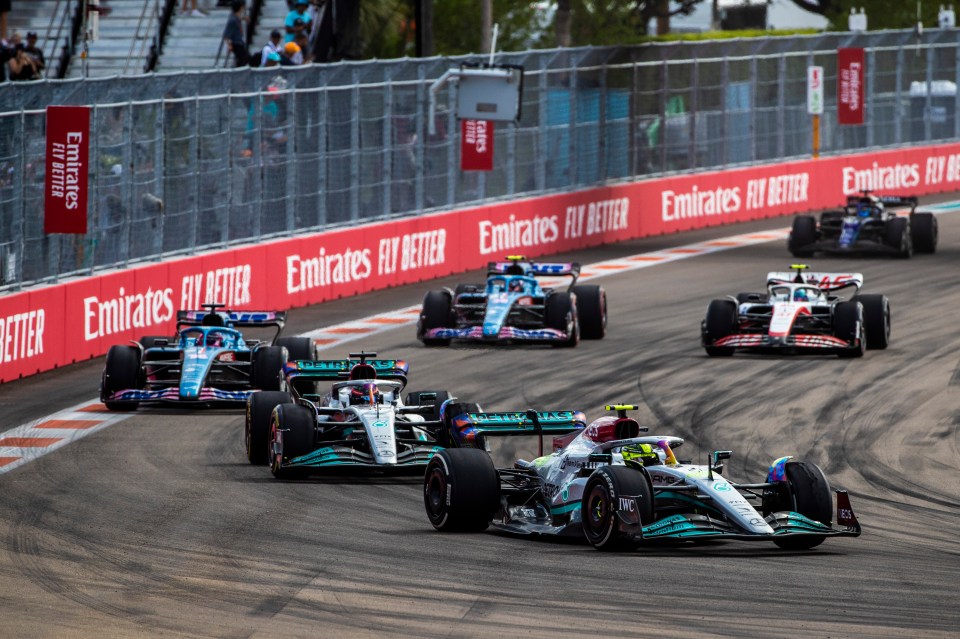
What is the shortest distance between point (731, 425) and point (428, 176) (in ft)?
44.0

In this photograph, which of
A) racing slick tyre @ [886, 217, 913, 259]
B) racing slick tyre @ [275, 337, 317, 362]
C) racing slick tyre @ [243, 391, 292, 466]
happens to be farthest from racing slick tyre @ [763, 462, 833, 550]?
racing slick tyre @ [886, 217, 913, 259]

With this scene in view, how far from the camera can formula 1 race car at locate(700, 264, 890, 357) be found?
21812mm

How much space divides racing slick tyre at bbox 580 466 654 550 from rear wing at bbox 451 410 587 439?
1.62 metres

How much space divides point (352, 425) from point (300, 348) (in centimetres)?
416

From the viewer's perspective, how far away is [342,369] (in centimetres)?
1648

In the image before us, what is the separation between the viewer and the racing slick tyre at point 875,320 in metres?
22.4

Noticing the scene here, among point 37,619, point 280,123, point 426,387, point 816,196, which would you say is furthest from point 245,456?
point 816,196

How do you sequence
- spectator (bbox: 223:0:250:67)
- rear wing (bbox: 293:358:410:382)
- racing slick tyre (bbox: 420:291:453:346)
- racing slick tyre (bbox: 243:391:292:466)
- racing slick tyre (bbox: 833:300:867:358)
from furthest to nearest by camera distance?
1. spectator (bbox: 223:0:250:67)
2. racing slick tyre (bbox: 420:291:453:346)
3. racing slick tyre (bbox: 833:300:867:358)
4. rear wing (bbox: 293:358:410:382)
5. racing slick tyre (bbox: 243:391:292:466)

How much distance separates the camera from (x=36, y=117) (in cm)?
2161

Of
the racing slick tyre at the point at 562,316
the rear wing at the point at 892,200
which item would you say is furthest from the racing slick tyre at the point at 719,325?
the rear wing at the point at 892,200

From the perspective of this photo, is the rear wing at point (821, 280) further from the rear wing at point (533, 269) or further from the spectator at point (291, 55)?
the spectator at point (291, 55)

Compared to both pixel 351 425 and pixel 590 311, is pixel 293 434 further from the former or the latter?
pixel 590 311

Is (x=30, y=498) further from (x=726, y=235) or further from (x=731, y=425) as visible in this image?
(x=726, y=235)

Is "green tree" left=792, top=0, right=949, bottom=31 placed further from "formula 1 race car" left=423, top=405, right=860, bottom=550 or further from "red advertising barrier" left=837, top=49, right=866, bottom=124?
"formula 1 race car" left=423, top=405, right=860, bottom=550
